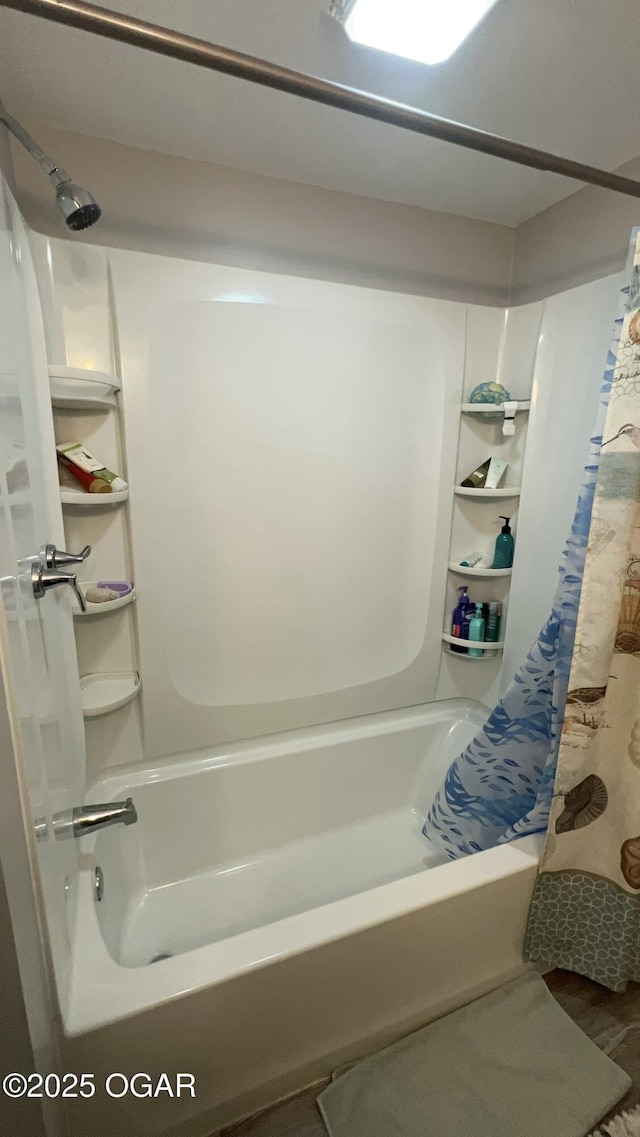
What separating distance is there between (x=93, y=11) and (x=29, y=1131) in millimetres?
1439

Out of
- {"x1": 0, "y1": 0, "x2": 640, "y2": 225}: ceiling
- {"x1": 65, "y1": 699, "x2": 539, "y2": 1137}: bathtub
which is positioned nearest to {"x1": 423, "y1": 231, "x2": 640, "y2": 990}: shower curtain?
{"x1": 65, "y1": 699, "x2": 539, "y2": 1137}: bathtub

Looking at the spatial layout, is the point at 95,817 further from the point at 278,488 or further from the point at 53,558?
the point at 278,488

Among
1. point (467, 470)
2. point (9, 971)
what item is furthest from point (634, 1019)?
point (467, 470)

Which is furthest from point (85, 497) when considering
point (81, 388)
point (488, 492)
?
point (488, 492)

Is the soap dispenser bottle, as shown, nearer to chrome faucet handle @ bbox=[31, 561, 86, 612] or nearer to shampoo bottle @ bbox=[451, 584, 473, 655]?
shampoo bottle @ bbox=[451, 584, 473, 655]

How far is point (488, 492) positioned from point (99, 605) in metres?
1.25

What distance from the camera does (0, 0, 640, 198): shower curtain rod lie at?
0.63 m

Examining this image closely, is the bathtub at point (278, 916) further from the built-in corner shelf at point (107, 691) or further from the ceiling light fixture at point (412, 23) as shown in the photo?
the ceiling light fixture at point (412, 23)

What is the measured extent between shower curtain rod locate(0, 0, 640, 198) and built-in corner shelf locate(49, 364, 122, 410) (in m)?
0.61

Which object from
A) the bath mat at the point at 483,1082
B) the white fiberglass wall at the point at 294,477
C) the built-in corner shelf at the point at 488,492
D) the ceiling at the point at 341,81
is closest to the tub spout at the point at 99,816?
the white fiberglass wall at the point at 294,477

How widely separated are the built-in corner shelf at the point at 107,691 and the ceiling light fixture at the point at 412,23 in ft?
5.03

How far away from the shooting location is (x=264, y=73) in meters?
0.72

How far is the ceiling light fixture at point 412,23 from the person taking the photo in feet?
2.70

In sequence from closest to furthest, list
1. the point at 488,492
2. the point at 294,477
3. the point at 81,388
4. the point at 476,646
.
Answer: the point at 81,388, the point at 294,477, the point at 488,492, the point at 476,646
